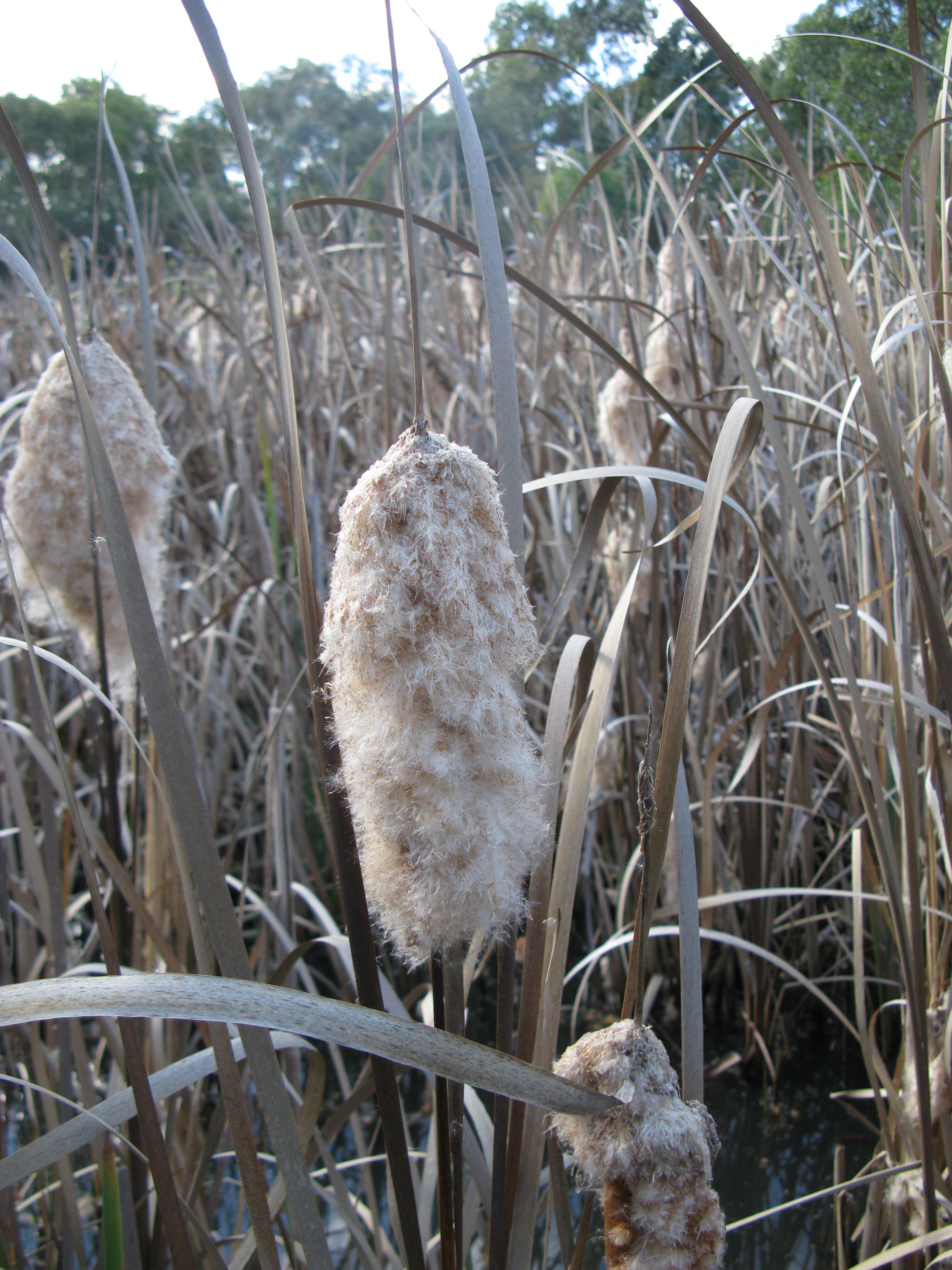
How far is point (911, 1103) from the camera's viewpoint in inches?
39.4

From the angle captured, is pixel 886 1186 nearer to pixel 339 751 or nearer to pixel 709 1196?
pixel 709 1196

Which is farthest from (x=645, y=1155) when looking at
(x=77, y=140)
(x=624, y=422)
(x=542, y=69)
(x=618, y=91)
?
(x=77, y=140)

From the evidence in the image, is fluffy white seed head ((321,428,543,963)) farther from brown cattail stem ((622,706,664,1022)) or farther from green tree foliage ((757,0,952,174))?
green tree foliage ((757,0,952,174))

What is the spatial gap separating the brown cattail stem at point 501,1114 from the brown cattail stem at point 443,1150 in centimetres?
3

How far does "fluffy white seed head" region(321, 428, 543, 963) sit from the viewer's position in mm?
552

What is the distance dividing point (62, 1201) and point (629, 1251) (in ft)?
2.36

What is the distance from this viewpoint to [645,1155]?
0.58 metres

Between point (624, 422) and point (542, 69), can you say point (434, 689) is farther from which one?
point (542, 69)

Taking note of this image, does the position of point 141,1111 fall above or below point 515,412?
below

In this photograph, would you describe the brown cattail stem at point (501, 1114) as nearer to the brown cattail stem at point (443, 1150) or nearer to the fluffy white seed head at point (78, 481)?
the brown cattail stem at point (443, 1150)

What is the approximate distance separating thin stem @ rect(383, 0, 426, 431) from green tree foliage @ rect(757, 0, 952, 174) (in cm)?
109

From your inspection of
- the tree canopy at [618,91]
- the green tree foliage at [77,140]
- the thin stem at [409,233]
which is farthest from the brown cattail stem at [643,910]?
the green tree foliage at [77,140]

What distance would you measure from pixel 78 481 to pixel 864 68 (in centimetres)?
145

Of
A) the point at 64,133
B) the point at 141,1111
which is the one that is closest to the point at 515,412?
the point at 141,1111
